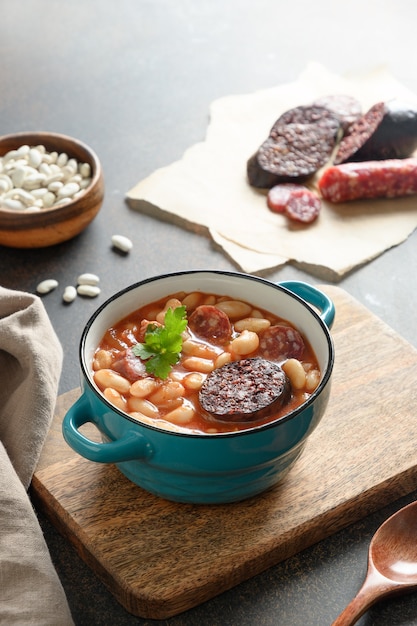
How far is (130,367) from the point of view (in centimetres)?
152

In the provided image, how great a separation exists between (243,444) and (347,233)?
1276 millimetres

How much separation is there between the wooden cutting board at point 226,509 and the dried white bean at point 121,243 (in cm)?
73

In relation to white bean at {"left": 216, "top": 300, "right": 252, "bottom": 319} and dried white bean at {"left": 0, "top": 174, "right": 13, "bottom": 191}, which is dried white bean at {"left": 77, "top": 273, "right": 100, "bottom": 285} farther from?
white bean at {"left": 216, "top": 300, "right": 252, "bottom": 319}

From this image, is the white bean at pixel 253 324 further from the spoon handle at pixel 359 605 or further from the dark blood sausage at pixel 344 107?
the dark blood sausage at pixel 344 107

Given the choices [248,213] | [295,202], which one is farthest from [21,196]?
[295,202]

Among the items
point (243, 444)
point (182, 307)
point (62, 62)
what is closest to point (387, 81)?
point (62, 62)

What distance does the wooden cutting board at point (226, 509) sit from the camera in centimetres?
142

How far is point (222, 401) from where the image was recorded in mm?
1447

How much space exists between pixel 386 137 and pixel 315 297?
46.8 inches

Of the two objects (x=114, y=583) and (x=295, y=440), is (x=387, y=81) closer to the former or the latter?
(x=295, y=440)

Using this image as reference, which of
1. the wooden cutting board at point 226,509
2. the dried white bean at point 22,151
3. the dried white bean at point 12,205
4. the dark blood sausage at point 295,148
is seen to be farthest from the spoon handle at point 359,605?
the dried white bean at point 22,151

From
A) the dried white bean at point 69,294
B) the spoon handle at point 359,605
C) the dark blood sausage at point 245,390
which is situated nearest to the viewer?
the spoon handle at point 359,605

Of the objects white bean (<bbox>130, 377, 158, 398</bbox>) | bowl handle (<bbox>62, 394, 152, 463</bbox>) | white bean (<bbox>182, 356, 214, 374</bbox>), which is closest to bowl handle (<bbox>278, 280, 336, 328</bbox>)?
white bean (<bbox>182, 356, 214, 374</bbox>)

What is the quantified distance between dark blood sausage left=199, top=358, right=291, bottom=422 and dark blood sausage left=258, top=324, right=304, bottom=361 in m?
0.05
